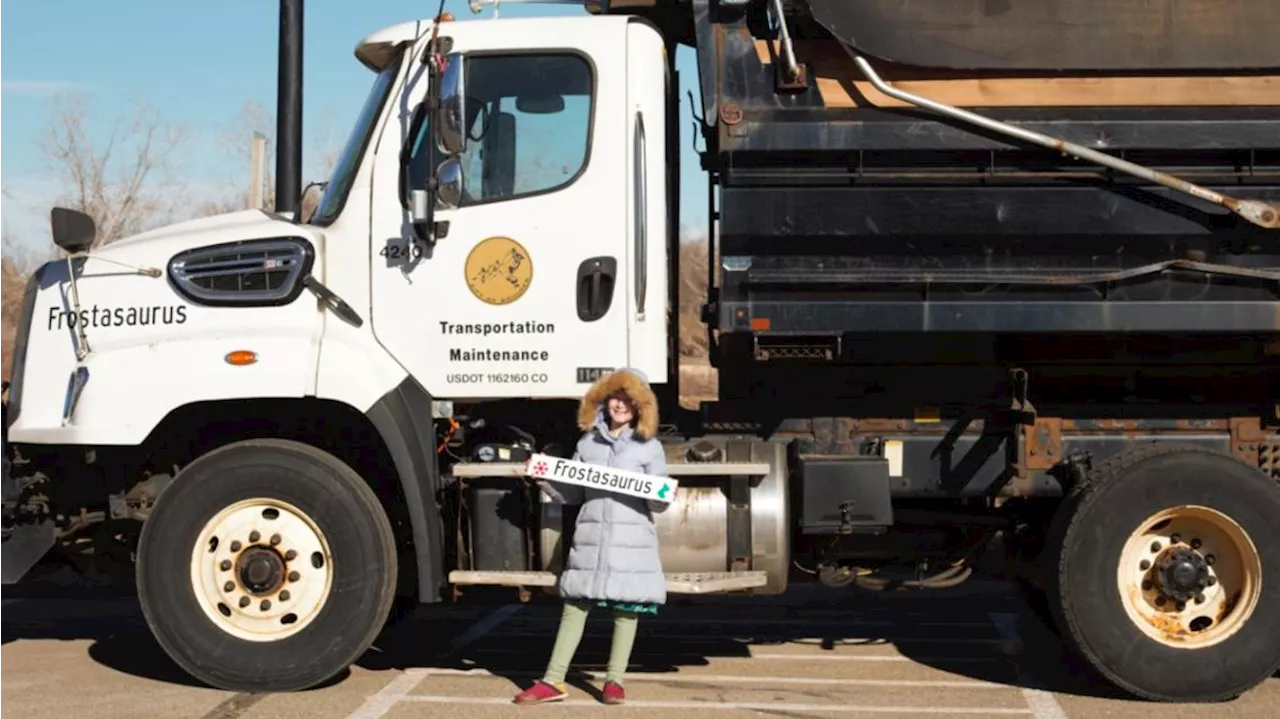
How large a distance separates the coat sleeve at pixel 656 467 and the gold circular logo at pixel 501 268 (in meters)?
0.95

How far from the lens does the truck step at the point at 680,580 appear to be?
24.5 feet

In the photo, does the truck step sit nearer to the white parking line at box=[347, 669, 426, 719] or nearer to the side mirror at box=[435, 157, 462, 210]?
the white parking line at box=[347, 669, 426, 719]

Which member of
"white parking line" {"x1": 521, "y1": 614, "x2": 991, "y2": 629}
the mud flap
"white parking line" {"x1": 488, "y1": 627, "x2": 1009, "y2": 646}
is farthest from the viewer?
"white parking line" {"x1": 521, "y1": 614, "x2": 991, "y2": 629}

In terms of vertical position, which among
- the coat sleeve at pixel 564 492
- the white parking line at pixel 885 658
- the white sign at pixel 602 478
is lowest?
the white parking line at pixel 885 658

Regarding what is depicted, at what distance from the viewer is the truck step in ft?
24.5

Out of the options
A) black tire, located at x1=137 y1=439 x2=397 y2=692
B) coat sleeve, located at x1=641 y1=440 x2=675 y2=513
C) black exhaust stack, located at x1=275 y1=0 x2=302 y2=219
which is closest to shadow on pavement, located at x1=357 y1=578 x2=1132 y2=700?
black tire, located at x1=137 y1=439 x2=397 y2=692

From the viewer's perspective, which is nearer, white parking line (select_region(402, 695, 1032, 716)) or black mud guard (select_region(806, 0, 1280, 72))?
white parking line (select_region(402, 695, 1032, 716))

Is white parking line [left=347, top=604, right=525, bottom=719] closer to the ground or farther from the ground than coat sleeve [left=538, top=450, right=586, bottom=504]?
closer to the ground

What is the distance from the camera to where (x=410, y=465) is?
7.50m

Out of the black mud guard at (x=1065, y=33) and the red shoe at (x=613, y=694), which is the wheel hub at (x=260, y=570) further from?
the black mud guard at (x=1065, y=33)

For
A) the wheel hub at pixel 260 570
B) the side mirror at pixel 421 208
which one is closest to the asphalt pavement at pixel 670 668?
the wheel hub at pixel 260 570

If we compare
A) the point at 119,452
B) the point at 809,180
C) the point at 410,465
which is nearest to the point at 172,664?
the point at 119,452

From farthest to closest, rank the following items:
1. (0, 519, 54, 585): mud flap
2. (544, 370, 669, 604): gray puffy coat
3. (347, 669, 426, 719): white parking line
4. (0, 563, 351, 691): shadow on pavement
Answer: (0, 563, 351, 691): shadow on pavement, (0, 519, 54, 585): mud flap, (544, 370, 669, 604): gray puffy coat, (347, 669, 426, 719): white parking line

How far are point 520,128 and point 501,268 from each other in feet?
2.15
